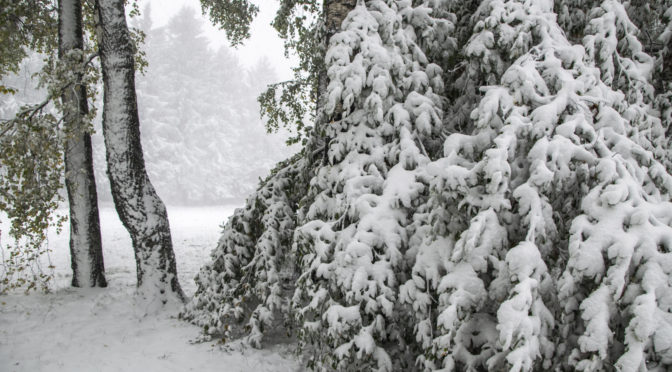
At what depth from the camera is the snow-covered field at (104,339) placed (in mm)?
4762

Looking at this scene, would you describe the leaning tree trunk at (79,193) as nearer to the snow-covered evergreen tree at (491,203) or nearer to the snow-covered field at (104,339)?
the snow-covered field at (104,339)

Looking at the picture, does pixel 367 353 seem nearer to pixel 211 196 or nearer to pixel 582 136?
pixel 582 136

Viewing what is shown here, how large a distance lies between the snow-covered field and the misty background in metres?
36.5

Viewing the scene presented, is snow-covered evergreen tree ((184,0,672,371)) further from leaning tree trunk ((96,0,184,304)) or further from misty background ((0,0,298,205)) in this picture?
misty background ((0,0,298,205))

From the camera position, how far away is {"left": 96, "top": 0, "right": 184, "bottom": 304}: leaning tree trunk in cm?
648

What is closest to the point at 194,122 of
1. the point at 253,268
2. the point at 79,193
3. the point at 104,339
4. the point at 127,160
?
the point at 79,193

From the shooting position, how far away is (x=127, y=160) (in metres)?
6.50

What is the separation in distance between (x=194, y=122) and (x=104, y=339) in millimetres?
42502

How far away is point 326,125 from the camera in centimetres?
385

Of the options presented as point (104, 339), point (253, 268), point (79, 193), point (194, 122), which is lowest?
point (104, 339)

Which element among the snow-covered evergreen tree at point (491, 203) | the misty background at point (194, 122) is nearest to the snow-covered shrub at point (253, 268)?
the snow-covered evergreen tree at point (491, 203)

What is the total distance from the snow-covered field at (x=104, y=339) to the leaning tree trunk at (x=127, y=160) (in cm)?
61

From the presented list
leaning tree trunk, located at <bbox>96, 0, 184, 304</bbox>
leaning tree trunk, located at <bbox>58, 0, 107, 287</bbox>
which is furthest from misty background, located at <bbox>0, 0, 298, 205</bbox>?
leaning tree trunk, located at <bbox>96, 0, 184, 304</bbox>

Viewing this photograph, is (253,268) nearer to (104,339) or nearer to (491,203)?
(104,339)
